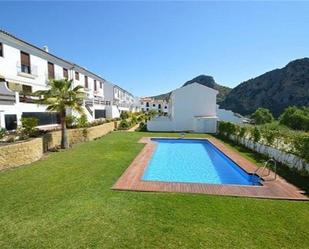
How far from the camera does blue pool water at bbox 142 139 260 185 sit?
36.1 ft

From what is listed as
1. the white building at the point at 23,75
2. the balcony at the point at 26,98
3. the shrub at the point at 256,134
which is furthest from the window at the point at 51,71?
the shrub at the point at 256,134

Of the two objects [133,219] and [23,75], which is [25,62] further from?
[133,219]

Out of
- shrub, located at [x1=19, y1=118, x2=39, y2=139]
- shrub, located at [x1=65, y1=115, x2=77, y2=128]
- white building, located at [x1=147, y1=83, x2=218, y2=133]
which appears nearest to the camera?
shrub, located at [x1=19, y1=118, x2=39, y2=139]

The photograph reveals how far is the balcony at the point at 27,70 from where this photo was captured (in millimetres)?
19969

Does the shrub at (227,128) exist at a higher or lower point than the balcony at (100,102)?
lower

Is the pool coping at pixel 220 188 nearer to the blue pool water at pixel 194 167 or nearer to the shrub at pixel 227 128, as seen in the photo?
the blue pool water at pixel 194 167

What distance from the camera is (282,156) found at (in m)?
12.7

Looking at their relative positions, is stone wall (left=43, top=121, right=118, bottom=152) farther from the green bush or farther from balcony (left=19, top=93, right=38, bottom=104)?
the green bush

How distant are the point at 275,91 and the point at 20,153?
9029cm

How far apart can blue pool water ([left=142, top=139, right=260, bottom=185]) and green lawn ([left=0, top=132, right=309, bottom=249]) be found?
303 centimetres

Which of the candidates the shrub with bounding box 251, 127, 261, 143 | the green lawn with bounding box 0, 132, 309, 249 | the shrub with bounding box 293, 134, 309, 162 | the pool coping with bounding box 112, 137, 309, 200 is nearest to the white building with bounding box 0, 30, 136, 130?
the green lawn with bounding box 0, 132, 309, 249

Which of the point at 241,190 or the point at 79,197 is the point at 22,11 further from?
the point at 241,190

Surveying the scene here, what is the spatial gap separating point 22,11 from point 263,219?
A: 62.8 feet

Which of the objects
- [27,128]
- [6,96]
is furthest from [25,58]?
[27,128]
